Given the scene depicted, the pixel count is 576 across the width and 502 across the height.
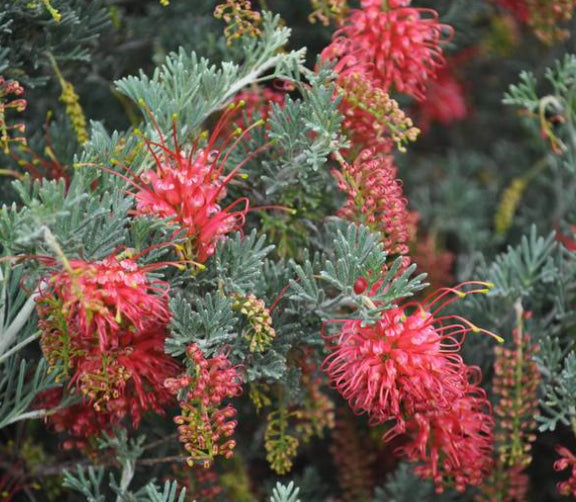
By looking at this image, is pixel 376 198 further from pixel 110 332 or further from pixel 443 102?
pixel 443 102

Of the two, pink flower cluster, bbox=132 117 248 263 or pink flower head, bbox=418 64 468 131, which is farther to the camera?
pink flower head, bbox=418 64 468 131

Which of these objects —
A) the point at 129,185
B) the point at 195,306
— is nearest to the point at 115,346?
the point at 195,306

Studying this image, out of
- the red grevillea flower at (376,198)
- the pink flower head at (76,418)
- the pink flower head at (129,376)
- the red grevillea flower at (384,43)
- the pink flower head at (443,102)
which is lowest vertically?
the pink flower head at (76,418)

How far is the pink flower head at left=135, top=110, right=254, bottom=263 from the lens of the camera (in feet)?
3.32

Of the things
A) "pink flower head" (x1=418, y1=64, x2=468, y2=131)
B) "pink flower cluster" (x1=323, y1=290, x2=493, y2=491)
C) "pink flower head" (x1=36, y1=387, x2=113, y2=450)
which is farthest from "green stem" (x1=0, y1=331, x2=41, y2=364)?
"pink flower head" (x1=418, y1=64, x2=468, y2=131)

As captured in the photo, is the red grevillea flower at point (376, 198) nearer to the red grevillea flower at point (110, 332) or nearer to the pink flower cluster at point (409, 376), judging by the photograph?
the pink flower cluster at point (409, 376)

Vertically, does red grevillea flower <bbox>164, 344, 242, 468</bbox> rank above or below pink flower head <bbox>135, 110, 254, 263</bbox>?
below

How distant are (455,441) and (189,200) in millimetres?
484

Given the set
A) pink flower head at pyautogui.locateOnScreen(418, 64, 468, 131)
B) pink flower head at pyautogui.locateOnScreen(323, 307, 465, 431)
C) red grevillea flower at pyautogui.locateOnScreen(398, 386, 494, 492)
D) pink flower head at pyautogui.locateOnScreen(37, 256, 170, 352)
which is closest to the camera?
pink flower head at pyautogui.locateOnScreen(37, 256, 170, 352)

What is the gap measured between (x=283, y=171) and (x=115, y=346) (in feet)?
1.13

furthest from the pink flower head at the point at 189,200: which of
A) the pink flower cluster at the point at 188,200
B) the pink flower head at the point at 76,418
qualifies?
the pink flower head at the point at 76,418

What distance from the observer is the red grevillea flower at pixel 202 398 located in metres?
0.95

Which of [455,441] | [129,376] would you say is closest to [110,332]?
[129,376]

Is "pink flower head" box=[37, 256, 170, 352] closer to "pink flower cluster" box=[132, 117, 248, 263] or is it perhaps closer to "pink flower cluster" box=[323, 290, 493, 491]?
"pink flower cluster" box=[132, 117, 248, 263]
